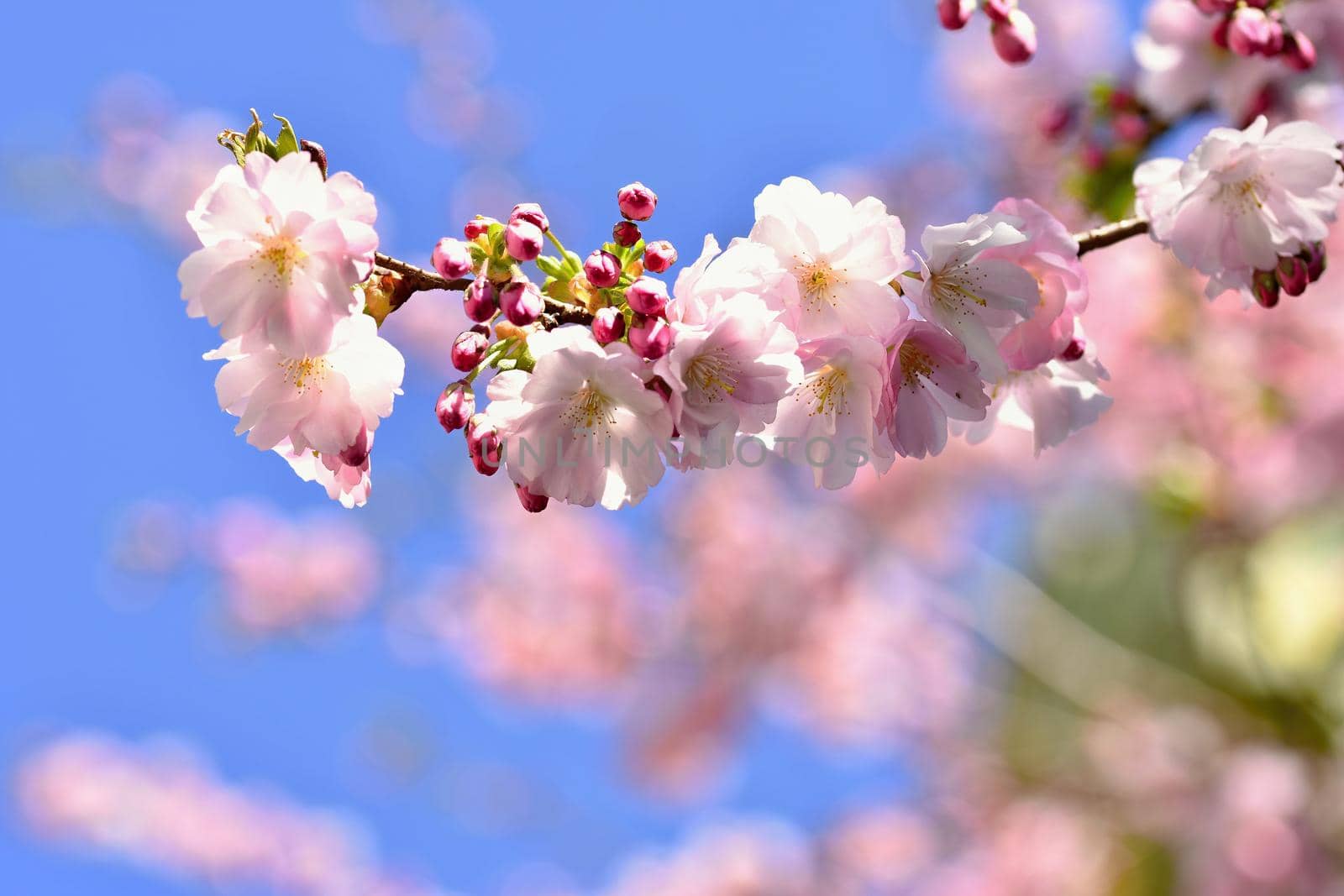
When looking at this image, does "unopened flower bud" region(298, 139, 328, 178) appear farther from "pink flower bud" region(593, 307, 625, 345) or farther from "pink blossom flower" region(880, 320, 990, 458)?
"pink blossom flower" region(880, 320, 990, 458)

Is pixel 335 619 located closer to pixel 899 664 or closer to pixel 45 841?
pixel 45 841

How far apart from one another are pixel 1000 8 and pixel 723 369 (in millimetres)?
592

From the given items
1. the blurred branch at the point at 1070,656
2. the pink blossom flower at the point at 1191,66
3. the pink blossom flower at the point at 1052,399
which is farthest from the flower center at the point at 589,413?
the blurred branch at the point at 1070,656

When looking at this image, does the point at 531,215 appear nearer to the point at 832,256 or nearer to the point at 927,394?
the point at 832,256

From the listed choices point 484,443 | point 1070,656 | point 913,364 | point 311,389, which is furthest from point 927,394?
point 1070,656

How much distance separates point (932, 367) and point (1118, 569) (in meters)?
6.15

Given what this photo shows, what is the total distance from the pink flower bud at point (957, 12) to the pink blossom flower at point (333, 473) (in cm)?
74

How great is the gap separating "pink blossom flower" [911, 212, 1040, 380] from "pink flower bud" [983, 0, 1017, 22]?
0.40m

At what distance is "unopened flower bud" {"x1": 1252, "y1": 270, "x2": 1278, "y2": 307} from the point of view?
88 centimetres

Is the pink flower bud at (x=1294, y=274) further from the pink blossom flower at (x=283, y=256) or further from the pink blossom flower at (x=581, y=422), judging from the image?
the pink blossom flower at (x=283, y=256)

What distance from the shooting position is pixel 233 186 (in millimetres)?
664

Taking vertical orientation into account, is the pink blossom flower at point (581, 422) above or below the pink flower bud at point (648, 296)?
below

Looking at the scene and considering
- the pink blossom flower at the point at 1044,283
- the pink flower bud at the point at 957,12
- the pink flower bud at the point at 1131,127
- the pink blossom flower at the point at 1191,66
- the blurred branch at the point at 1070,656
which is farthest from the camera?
the blurred branch at the point at 1070,656

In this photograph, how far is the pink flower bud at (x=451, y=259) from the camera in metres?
0.69
